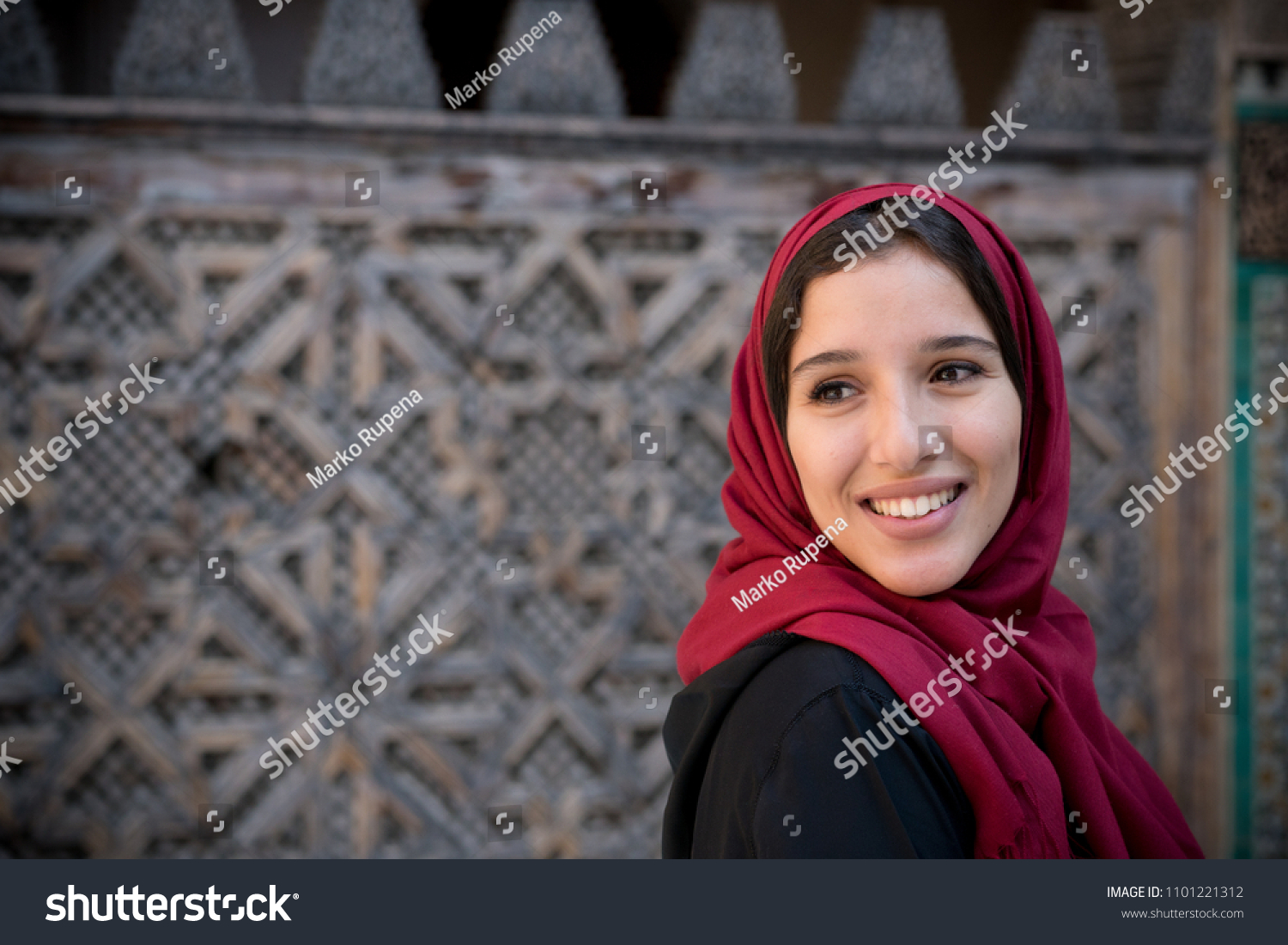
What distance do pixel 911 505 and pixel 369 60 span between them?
1382mm

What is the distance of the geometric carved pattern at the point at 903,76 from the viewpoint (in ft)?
5.57

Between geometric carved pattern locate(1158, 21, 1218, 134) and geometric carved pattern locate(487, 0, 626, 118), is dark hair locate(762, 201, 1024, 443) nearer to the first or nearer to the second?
geometric carved pattern locate(487, 0, 626, 118)

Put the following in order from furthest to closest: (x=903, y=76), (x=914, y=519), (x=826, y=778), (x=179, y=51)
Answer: (x=903, y=76), (x=179, y=51), (x=914, y=519), (x=826, y=778)

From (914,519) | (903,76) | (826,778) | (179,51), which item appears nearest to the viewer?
(826,778)

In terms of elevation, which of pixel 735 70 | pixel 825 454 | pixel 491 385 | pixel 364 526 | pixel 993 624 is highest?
pixel 735 70

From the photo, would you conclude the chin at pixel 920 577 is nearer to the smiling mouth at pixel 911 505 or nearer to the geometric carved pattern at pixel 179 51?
the smiling mouth at pixel 911 505

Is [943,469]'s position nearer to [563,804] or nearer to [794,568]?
[794,568]

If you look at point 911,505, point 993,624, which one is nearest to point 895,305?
point 911,505

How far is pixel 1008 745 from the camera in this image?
0.64m

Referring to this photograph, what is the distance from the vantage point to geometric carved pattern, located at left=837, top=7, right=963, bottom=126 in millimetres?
1699

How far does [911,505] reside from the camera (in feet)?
2.23

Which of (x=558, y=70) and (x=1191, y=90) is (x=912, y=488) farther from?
(x=1191, y=90)

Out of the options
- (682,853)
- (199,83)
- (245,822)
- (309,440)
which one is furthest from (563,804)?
(199,83)

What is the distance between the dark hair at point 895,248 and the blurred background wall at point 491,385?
97cm
